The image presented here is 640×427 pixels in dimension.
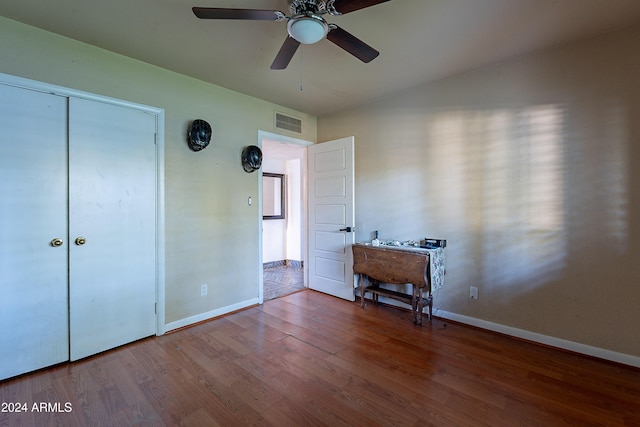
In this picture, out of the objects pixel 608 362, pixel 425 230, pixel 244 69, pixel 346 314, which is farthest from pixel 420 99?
pixel 608 362

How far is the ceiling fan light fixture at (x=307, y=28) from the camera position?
156cm

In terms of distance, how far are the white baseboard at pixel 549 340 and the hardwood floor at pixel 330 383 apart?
65mm

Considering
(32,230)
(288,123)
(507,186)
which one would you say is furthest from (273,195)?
(507,186)

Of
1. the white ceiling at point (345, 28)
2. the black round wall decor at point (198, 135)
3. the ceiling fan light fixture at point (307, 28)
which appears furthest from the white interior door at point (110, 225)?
the ceiling fan light fixture at point (307, 28)

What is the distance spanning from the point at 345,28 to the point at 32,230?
2751 millimetres

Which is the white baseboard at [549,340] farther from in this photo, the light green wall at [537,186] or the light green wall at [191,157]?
the light green wall at [191,157]

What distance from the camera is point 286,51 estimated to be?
189 cm

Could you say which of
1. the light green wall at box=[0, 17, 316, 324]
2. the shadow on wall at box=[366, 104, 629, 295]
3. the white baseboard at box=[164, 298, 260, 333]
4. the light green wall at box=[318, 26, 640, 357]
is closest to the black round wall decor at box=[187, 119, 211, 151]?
the light green wall at box=[0, 17, 316, 324]

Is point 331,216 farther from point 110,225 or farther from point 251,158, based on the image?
point 110,225

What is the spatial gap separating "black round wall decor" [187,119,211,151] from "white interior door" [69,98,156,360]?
0.33 m

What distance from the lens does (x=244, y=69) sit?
2.68 m

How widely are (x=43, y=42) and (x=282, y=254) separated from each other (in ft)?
14.9

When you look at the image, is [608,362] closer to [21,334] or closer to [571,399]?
[571,399]

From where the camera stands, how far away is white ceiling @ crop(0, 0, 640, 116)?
1.85 m
